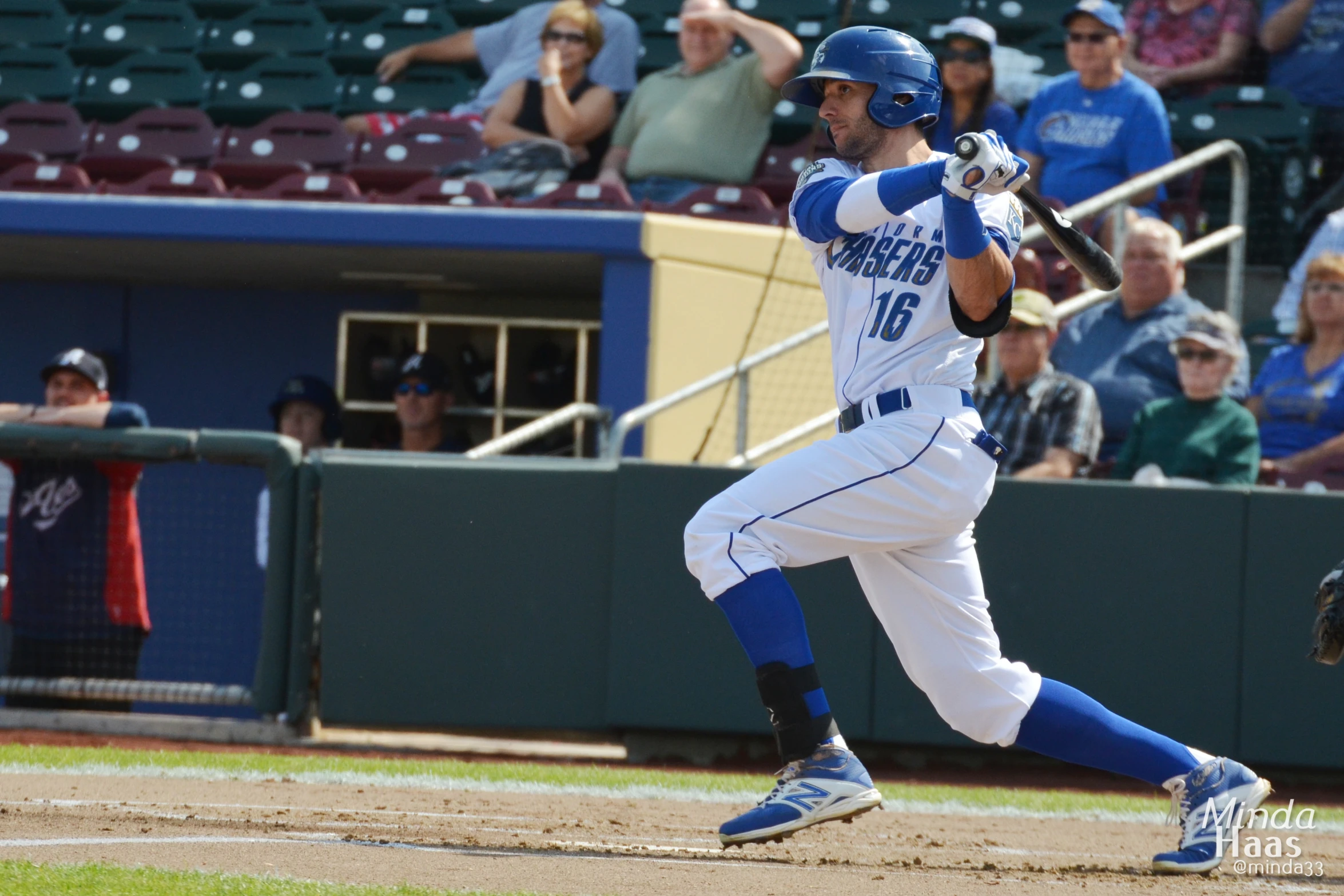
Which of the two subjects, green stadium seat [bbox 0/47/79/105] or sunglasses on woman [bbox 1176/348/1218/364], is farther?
green stadium seat [bbox 0/47/79/105]

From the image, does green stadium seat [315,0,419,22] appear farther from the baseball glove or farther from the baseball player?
the baseball glove

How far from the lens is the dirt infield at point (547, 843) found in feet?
9.95

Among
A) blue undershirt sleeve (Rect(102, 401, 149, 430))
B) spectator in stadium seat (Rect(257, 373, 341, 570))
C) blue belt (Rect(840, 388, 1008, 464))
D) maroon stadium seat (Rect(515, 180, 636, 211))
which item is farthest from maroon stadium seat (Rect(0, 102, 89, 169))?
blue belt (Rect(840, 388, 1008, 464))

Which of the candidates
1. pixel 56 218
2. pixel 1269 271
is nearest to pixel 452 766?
pixel 56 218

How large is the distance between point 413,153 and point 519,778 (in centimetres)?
471

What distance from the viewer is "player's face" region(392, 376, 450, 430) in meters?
7.47

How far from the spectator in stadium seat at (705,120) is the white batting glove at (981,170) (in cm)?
529

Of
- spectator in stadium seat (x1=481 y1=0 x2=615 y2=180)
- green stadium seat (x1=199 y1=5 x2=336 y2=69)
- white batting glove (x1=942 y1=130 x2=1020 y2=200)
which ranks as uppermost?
green stadium seat (x1=199 y1=5 x2=336 y2=69)

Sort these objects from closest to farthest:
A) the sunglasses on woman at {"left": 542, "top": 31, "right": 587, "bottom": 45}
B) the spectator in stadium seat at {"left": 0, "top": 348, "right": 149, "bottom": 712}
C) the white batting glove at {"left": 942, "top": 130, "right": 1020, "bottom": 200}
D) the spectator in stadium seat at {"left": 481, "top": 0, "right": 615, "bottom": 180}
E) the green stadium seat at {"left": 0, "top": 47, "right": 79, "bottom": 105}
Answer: the white batting glove at {"left": 942, "top": 130, "right": 1020, "bottom": 200}, the spectator in stadium seat at {"left": 0, "top": 348, "right": 149, "bottom": 712}, the spectator in stadium seat at {"left": 481, "top": 0, "right": 615, "bottom": 180}, the sunglasses on woman at {"left": 542, "top": 31, "right": 587, "bottom": 45}, the green stadium seat at {"left": 0, "top": 47, "right": 79, "bottom": 105}

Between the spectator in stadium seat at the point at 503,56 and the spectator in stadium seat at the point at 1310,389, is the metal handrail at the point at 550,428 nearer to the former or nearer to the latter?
the spectator in stadium seat at the point at 503,56

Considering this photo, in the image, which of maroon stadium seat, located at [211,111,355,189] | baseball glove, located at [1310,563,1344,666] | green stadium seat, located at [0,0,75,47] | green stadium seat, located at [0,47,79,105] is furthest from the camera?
green stadium seat, located at [0,0,75,47]

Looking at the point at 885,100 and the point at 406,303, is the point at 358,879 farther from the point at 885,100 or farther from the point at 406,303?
the point at 406,303

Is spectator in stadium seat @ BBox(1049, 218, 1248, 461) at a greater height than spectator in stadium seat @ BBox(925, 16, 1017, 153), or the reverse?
spectator in stadium seat @ BBox(925, 16, 1017, 153)

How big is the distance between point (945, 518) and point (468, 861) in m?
1.14
